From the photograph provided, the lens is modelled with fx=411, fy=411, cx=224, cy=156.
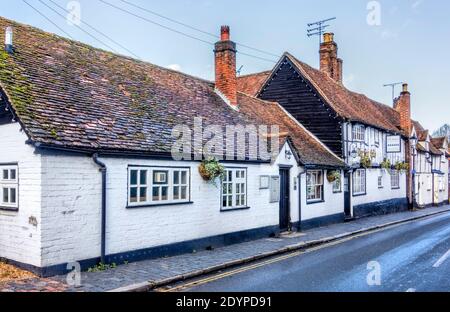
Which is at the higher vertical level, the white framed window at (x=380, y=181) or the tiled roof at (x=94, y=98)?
the tiled roof at (x=94, y=98)

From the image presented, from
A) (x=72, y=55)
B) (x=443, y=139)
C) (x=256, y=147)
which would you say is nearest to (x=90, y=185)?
(x=72, y=55)

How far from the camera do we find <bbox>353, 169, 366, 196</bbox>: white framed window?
24.7 metres

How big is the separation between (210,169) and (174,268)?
371 centimetres

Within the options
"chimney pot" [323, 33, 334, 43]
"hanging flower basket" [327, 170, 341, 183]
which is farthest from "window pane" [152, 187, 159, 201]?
"chimney pot" [323, 33, 334, 43]

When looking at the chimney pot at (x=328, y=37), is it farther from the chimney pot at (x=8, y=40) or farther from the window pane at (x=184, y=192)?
the chimney pot at (x=8, y=40)

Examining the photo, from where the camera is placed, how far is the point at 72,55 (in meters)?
14.0

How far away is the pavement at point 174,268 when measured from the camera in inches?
337

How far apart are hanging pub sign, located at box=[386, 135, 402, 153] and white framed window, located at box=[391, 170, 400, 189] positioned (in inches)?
99.7

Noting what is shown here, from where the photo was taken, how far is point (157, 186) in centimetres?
1184

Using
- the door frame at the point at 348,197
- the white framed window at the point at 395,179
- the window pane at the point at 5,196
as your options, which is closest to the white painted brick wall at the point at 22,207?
the window pane at the point at 5,196

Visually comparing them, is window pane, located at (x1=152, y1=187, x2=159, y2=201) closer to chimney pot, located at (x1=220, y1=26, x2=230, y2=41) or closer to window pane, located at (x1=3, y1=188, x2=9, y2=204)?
window pane, located at (x1=3, y1=188, x2=9, y2=204)

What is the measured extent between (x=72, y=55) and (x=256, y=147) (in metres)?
7.58

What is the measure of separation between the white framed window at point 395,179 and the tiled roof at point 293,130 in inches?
393
